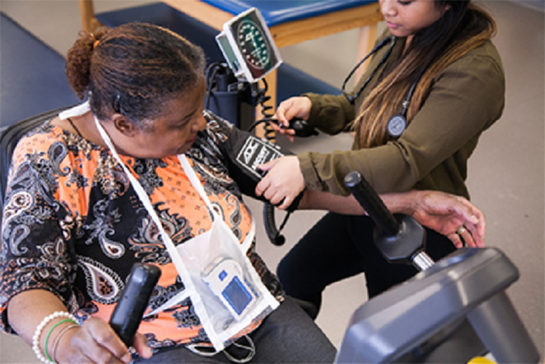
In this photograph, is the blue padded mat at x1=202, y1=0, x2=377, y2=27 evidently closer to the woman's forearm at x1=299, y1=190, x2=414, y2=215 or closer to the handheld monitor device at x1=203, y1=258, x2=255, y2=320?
the woman's forearm at x1=299, y1=190, x2=414, y2=215

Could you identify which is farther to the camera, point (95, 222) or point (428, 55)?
point (428, 55)

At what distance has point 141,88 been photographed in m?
1.00

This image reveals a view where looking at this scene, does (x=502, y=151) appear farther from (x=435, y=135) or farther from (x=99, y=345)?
(x=99, y=345)

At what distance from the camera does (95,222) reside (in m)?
1.06

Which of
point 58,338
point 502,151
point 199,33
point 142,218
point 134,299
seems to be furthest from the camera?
point 199,33

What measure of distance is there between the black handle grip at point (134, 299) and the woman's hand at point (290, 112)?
0.86 meters

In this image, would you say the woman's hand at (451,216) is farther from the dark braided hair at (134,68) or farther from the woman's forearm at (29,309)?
the woman's forearm at (29,309)

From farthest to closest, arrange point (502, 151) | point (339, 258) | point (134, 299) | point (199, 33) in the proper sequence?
point (199, 33)
point (502, 151)
point (339, 258)
point (134, 299)

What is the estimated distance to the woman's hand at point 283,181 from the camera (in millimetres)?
1229

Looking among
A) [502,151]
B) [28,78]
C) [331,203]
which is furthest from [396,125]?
[28,78]

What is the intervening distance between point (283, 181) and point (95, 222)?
17.4 inches

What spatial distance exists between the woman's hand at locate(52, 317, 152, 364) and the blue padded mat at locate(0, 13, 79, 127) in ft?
7.21

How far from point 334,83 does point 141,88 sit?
292cm

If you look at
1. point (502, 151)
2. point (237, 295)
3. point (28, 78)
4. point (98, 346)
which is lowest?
point (502, 151)
